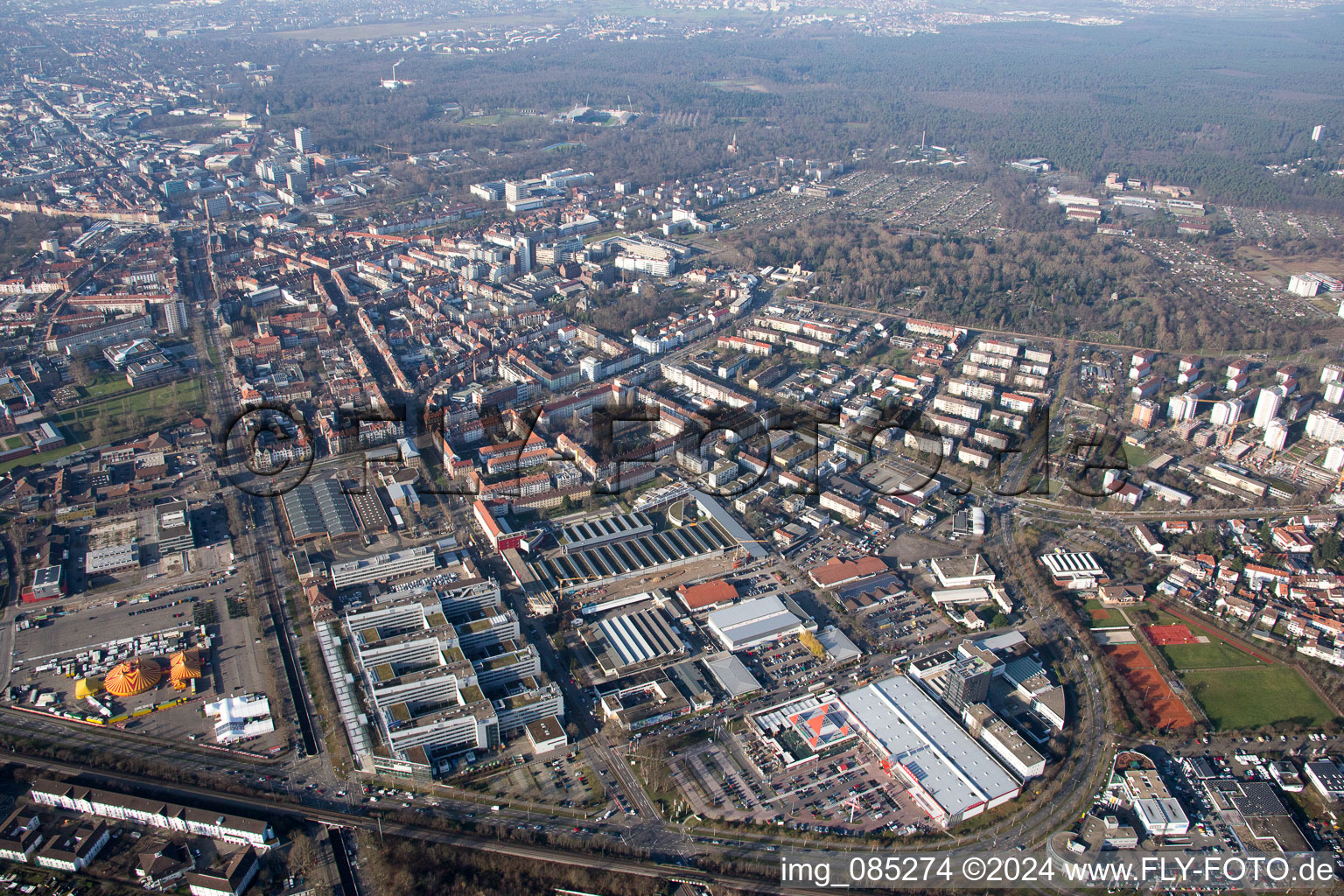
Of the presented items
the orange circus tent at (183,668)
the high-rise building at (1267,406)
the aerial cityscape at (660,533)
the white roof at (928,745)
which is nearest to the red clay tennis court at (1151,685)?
the aerial cityscape at (660,533)

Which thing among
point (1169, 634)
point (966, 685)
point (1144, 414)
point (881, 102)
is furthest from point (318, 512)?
point (881, 102)

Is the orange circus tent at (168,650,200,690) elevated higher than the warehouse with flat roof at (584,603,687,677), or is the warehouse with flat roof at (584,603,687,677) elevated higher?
the orange circus tent at (168,650,200,690)

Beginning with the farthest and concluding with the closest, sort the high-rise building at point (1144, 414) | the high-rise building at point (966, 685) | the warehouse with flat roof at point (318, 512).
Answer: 1. the high-rise building at point (1144, 414)
2. the warehouse with flat roof at point (318, 512)
3. the high-rise building at point (966, 685)

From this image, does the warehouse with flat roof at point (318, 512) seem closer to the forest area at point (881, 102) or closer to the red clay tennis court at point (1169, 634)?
the red clay tennis court at point (1169, 634)

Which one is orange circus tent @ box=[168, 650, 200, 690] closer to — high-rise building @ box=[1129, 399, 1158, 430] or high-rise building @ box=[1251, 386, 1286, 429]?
high-rise building @ box=[1129, 399, 1158, 430]

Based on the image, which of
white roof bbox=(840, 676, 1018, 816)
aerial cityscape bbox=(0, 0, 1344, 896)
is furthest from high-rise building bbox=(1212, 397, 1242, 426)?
white roof bbox=(840, 676, 1018, 816)

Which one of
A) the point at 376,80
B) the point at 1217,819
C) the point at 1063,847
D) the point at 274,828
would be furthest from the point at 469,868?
the point at 376,80

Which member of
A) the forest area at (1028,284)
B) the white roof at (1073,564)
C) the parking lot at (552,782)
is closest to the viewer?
the parking lot at (552,782)
